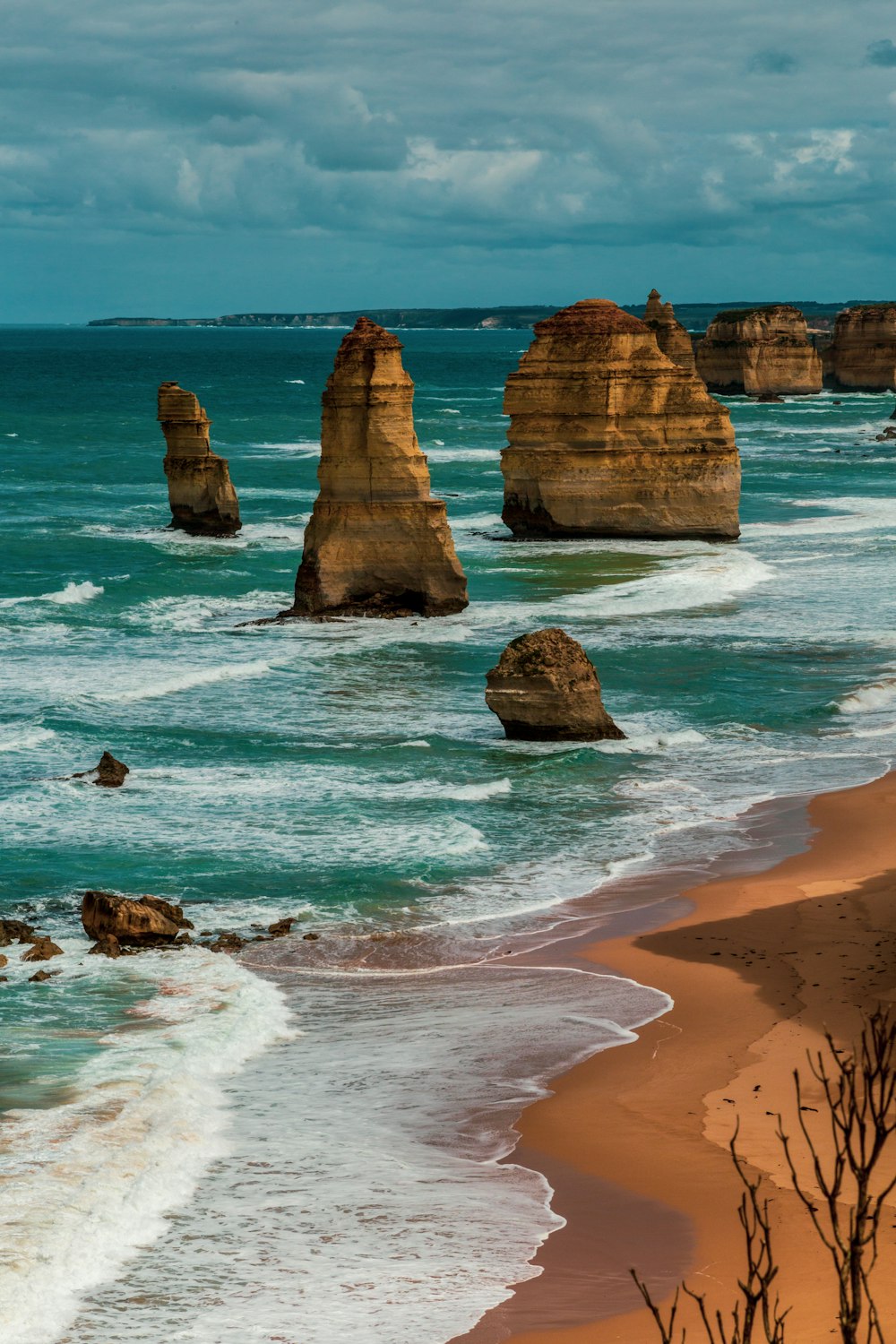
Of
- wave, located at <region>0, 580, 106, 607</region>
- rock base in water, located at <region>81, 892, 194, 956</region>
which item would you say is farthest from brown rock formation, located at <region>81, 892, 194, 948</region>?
wave, located at <region>0, 580, 106, 607</region>

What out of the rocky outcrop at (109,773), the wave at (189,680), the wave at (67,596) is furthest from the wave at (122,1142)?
the wave at (67,596)

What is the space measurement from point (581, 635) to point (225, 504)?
20470 millimetres

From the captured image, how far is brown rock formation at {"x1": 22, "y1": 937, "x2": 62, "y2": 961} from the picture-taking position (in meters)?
17.2

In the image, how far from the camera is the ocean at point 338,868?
36.5 ft

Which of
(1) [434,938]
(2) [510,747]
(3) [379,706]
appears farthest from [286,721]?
(1) [434,938]

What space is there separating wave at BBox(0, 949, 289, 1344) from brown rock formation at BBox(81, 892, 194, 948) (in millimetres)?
724

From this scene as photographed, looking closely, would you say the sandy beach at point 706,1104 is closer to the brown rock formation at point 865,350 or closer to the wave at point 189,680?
the wave at point 189,680

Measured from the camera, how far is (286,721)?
28703 mm

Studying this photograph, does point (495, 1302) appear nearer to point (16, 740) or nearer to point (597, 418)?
point (16, 740)

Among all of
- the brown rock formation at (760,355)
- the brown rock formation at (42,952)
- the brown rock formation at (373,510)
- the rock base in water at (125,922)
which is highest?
the brown rock formation at (760,355)

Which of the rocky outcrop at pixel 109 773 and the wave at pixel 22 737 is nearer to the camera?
the rocky outcrop at pixel 109 773

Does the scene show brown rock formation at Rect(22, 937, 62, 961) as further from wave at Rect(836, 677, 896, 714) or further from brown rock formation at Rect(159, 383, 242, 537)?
brown rock formation at Rect(159, 383, 242, 537)

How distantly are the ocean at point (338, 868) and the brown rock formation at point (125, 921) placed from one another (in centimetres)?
35

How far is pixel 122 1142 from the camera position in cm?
1261
